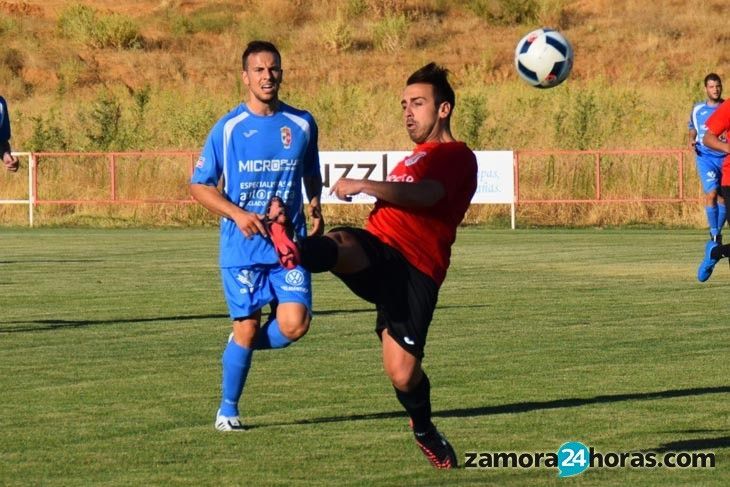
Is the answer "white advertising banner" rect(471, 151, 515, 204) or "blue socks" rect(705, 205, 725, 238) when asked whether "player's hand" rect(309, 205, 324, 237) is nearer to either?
"blue socks" rect(705, 205, 725, 238)

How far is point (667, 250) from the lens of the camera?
87.1 feet

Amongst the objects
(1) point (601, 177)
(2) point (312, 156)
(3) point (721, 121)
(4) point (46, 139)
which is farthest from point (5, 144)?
(4) point (46, 139)

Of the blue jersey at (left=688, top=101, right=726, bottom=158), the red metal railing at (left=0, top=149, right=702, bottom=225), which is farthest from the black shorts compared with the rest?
the red metal railing at (left=0, top=149, right=702, bottom=225)

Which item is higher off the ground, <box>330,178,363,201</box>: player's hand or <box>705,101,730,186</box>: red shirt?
<box>705,101,730,186</box>: red shirt

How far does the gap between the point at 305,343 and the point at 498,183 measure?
21021mm

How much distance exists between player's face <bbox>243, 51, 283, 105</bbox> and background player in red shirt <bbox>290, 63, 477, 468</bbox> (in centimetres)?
141

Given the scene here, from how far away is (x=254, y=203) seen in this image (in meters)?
9.31

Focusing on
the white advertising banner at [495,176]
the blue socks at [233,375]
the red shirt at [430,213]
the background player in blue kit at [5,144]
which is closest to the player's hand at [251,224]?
the red shirt at [430,213]

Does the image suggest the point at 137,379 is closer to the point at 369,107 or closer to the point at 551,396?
the point at 551,396

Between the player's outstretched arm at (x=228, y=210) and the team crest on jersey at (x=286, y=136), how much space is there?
0.55 m

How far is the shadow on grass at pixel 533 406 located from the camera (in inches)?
379

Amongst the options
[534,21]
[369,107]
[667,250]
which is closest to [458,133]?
[369,107]

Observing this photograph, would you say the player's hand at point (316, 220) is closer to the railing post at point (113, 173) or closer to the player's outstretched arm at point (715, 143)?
the player's outstretched arm at point (715, 143)

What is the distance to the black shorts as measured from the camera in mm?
7785
